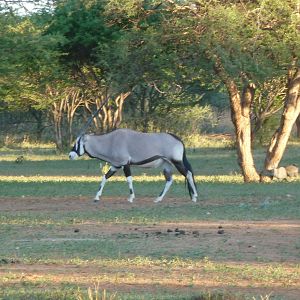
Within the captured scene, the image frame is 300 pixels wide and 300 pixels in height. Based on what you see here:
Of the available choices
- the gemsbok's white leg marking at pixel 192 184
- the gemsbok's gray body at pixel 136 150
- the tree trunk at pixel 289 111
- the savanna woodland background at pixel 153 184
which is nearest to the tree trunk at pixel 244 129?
the savanna woodland background at pixel 153 184

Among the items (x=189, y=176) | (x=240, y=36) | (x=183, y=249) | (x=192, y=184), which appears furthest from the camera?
(x=240, y=36)

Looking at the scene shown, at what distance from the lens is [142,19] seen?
2867 centimetres

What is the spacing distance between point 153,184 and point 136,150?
5193mm

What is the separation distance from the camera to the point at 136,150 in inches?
952

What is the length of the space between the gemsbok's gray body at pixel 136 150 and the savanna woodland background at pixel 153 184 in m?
0.87

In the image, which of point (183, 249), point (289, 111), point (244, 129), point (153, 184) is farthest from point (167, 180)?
point (183, 249)

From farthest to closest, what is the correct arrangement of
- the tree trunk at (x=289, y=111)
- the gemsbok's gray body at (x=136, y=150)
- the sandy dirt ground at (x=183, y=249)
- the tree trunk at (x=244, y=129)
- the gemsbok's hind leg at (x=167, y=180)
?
1. the tree trunk at (x=244, y=129)
2. the tree trunk at (x=289, y=111)
3. the gemsbok's gray body at (x=136, y=150)
4. the gemsbok's hind leg at (x=167, y=180)
5. the sandy dirt ground at (x=183, y=249)

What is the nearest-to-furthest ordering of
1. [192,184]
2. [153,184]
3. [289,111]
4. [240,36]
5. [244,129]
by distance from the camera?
[192,184] < [240,36] < [153,184] < [289,111] < [244,129]

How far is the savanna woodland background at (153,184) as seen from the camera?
39.3ft

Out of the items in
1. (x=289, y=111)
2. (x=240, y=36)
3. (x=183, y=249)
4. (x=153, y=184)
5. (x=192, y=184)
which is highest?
(x=240, y=36)

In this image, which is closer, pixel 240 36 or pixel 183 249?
pixel 183 249

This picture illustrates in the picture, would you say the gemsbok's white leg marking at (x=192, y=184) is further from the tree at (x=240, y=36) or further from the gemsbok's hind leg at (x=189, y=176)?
the tree at (x=240, y=36)

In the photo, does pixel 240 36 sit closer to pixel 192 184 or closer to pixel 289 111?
pixel 289 111

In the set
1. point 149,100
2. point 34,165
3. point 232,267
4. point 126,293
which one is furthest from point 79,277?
point 149,100
